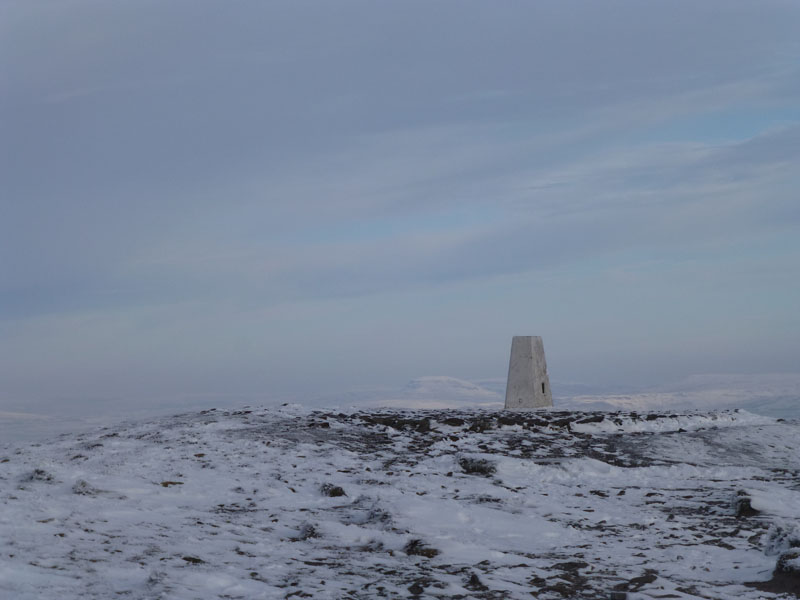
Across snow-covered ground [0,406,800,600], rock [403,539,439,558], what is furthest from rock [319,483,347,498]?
rock [403,539,439,558]

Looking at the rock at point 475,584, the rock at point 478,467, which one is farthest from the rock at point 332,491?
the rock at point 475,584

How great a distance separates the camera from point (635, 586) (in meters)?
5.88

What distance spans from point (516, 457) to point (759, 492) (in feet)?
13.4

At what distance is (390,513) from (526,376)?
13462 mm

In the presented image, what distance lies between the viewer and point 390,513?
817 cm

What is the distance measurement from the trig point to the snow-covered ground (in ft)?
18.9

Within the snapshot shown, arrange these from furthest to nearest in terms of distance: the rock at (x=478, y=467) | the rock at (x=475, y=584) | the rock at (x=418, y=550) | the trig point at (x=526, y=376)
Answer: the trig point at (x=526, y=376) → the rock at (x=478, y=467) → the rock at (x=418, y=550) → the rock at (x=475, y=584)

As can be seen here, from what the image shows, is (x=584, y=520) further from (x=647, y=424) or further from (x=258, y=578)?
(x=647, y=424)

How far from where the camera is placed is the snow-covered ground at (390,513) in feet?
19.1

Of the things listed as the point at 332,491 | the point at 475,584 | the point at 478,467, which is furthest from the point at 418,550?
the point at 478,467

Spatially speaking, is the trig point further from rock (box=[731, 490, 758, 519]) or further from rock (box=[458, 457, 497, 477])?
rock (box=[731, 490, 758, 519])

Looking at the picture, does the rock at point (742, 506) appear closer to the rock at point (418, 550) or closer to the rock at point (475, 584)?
the rock at point (418, 550)

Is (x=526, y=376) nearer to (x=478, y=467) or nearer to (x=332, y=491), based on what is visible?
(x=478, y=467)

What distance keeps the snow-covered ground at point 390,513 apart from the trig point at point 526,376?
575 cm
